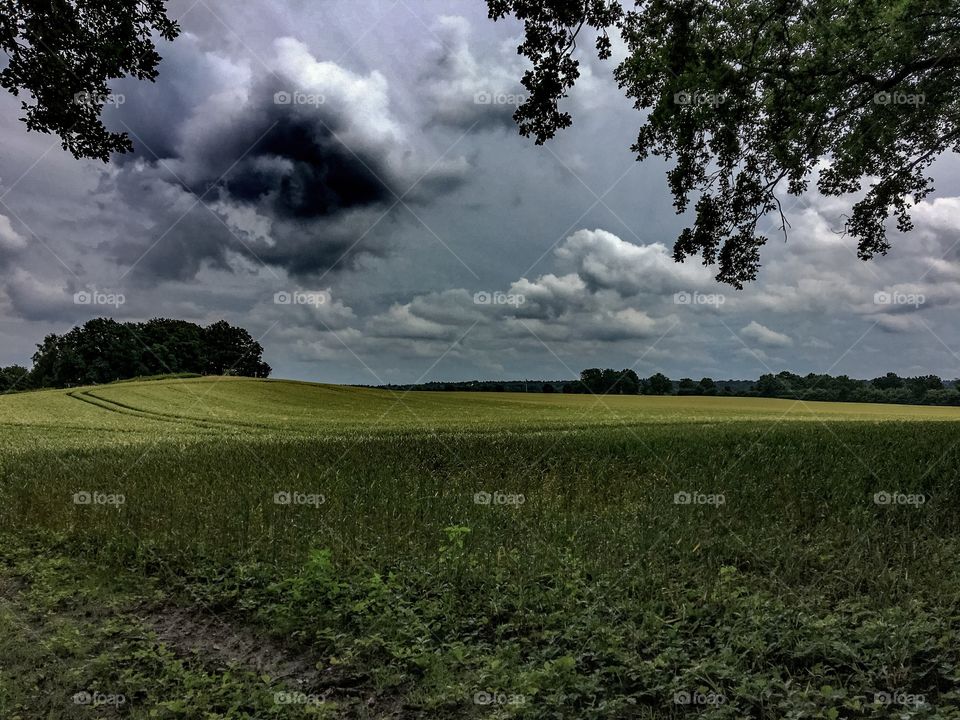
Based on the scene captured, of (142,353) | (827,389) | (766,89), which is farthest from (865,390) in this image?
(142,353)

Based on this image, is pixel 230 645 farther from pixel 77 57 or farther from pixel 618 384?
pixel 618 384

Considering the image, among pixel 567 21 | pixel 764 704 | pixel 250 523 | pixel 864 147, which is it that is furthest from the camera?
pixel 864 147

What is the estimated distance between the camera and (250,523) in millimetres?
7977

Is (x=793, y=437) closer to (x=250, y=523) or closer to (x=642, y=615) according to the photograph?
(x=642, y=615)

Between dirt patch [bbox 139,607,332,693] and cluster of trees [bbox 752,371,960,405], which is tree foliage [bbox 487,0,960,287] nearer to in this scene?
dirt patch [bbox 139,607,332,693]

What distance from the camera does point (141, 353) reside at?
66.8 m

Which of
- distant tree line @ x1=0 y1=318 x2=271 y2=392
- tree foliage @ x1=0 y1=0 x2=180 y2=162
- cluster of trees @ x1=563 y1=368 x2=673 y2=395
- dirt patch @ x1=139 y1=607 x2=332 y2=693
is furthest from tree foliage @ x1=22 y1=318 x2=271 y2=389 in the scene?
dirt patch @ x1=139 y1=607 x2=332 y2=693

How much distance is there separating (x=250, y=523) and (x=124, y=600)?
1.94 m

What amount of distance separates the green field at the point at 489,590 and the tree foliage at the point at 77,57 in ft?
24.4

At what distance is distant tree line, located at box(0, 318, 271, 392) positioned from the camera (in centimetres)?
6569

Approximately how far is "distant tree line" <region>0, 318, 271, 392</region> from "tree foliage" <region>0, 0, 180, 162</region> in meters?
59.8

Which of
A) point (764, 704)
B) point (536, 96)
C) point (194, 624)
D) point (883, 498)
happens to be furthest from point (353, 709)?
point (536, 96)

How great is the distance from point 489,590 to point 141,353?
239ft

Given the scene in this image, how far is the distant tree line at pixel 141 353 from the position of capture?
2586 inches
